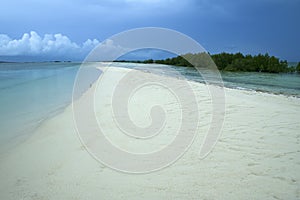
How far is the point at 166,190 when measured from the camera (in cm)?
295

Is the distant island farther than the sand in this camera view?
Yes

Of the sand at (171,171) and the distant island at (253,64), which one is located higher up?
the distant island at (253,64)

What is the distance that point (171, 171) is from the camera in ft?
11.3

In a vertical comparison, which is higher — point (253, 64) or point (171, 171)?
point (253, 64)

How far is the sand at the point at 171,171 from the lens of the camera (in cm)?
290

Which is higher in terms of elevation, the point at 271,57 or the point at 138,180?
the point at 271,57

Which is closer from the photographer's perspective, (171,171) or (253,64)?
(171,171)

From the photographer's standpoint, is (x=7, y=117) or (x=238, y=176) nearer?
(x=238, y=176)

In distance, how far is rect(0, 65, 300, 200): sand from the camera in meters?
2.90

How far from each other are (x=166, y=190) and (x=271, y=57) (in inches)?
1629

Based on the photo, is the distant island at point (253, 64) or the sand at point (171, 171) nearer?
the sand at point (171, 171)

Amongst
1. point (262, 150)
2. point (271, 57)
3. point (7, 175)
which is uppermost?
point (271, 57)

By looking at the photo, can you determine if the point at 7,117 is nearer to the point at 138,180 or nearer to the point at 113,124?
the point at 113,124

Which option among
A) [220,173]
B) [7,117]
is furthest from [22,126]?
[220,173]
